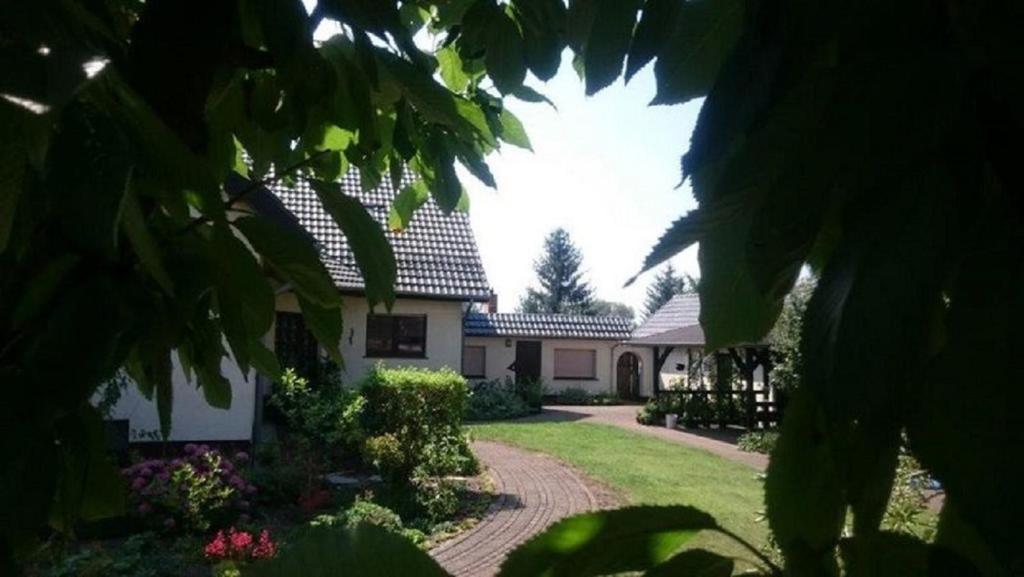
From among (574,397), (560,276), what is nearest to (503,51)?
(574,397)

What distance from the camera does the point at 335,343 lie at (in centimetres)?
114

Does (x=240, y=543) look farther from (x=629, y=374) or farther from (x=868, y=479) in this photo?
(x=629, y=374)

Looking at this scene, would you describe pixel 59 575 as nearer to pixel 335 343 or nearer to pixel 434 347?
pixel 335 343

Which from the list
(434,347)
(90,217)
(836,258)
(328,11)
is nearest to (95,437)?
(90,217)

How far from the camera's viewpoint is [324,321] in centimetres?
112

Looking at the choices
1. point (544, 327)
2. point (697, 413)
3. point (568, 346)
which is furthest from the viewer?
point (568, 346)

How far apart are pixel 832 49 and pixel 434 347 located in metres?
19.4

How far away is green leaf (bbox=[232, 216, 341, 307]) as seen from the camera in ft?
2.97

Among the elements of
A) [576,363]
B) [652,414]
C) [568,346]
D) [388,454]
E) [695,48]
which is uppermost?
[568,346]

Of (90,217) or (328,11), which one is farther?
(328,11)

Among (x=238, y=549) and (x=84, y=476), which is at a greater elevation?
(x=84, y=476)

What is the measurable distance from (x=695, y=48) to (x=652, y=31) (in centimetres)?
6

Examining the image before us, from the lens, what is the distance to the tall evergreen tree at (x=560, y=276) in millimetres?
71812

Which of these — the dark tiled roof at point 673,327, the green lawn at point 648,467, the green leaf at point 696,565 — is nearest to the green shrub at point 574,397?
the dark tiled roof at point 673,327
